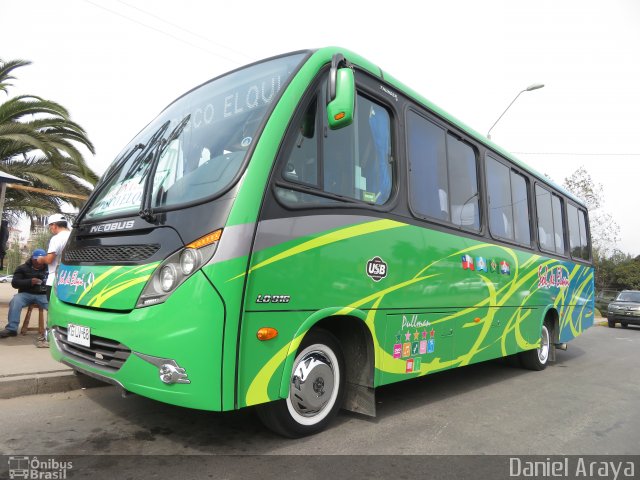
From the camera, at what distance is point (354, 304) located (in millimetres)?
3756

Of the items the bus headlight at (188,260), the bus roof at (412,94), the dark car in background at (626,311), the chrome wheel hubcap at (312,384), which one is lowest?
the dark car in background at (626,311)

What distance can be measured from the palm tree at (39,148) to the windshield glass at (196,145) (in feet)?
26.6

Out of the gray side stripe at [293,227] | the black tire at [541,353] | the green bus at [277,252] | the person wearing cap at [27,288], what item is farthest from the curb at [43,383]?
the black tire at [541,353]

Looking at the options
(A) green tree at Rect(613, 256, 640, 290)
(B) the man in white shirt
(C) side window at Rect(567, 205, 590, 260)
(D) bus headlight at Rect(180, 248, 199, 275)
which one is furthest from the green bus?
(A) green tree at Rect(613, 256, 640, 290)

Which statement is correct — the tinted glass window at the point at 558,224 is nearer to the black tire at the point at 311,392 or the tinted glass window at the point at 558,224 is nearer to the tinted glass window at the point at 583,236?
the tinted glass window at the point at 583,236

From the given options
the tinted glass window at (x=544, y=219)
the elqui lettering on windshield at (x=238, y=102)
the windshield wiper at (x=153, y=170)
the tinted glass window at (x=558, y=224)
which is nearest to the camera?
the windshield wiper at (x=153, y=170)

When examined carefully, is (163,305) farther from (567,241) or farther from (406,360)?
(567,241)

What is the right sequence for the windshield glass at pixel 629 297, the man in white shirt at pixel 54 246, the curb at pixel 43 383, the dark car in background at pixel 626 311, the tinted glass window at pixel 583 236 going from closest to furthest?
the curb at pixel 43 383 → the man in white shirt at pixel 54 246 → the tinted glass window at pixel 583 236 → the dark car in background at pixel 626 311 → the windshield glass at pixel 629 297

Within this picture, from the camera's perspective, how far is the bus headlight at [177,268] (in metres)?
2.96

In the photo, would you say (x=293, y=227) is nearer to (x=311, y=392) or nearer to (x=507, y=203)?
(x=311, y=392)

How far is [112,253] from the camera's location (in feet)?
11.4

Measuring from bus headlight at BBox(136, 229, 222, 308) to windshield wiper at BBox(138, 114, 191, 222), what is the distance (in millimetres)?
441

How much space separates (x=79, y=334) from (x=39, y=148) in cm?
923

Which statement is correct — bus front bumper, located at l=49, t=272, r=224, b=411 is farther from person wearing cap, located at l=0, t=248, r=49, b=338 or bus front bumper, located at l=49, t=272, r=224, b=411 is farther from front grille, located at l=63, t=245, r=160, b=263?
person wearing cap, located at l=0, t=248, r=49, b=338
